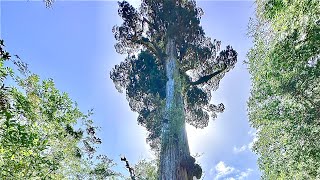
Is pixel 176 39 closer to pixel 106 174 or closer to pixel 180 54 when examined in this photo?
pixel 180 54

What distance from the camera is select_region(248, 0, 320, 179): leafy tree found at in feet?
19.8

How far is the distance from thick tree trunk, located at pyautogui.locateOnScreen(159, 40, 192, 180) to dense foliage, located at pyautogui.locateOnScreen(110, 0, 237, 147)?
187 centimetres

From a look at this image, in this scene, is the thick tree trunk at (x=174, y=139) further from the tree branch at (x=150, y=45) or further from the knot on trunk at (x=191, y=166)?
the tree branch at (x=150, y=45)

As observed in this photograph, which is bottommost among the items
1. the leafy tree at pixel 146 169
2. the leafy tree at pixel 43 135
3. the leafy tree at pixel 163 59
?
the leafy tree at pixel 43 135

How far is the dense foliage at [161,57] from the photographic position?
14.8m

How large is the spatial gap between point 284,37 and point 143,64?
8730 mm

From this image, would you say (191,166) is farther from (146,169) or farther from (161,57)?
(161,57)

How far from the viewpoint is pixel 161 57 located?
1478cm

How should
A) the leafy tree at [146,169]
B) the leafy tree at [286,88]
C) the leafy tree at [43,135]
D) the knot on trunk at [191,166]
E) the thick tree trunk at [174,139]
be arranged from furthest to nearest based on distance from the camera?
the leafy tree at [146,169] < the knot on trunk at [191,166] < the thick tree trunk at [174,139] < the leafy tree at [286,88] < the leafy tree at [43,135]

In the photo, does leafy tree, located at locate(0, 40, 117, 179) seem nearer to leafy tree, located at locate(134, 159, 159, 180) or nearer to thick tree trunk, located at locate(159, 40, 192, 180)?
thick tree trunk, located at locate(159, 40, 192, 180)

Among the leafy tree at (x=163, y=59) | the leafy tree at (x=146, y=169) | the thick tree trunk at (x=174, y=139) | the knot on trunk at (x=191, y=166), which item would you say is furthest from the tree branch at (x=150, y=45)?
the knot on trunk at (x=191, y=166)

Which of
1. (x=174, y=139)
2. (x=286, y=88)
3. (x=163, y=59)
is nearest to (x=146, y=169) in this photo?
(x=174, y=139)

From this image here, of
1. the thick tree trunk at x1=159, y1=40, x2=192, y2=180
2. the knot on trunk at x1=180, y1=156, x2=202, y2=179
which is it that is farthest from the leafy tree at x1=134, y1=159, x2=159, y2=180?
the knot on trunk at x1=180, y1=156, x2=202, y2=179

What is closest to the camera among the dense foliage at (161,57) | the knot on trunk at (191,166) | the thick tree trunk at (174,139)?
the thick tree trunk at (174,139)
